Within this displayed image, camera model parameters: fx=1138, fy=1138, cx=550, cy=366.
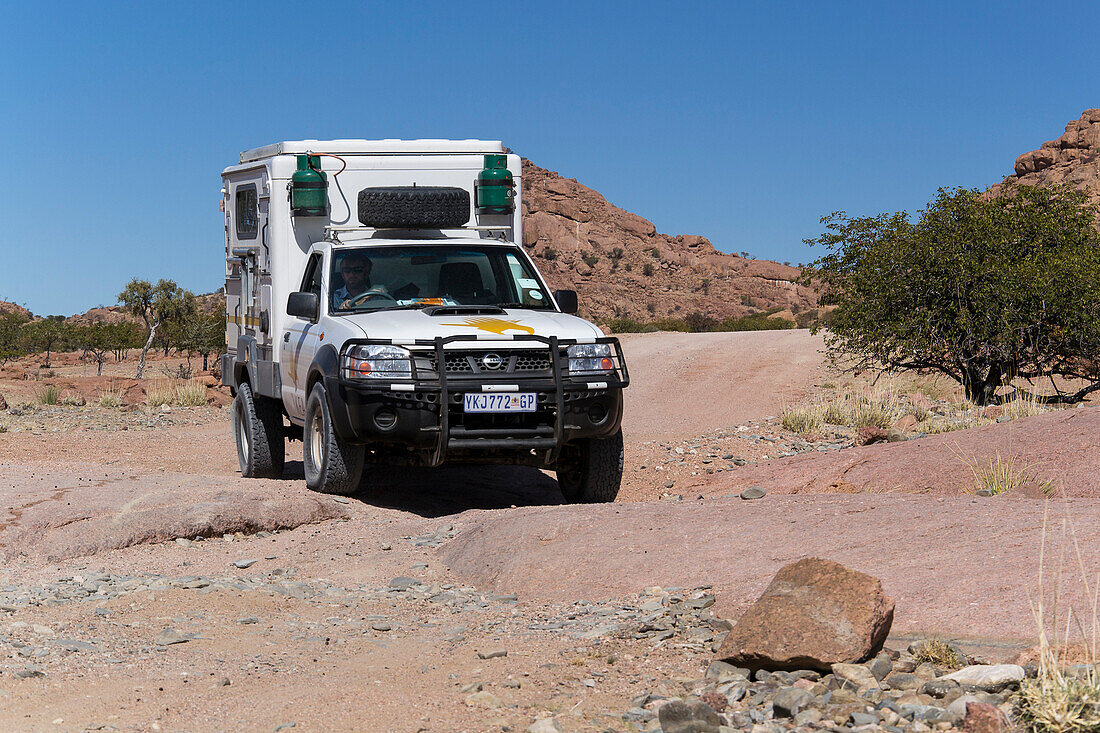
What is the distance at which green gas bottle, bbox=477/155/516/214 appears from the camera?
11008 millimetres

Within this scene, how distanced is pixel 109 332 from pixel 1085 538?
47090 mm

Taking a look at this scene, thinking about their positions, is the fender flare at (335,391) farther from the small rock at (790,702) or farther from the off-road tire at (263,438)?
the small rock at (790,702)

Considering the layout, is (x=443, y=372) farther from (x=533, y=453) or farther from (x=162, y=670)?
(x=162, y=670)

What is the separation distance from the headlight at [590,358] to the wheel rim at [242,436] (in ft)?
15.5

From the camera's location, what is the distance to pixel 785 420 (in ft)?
51.4

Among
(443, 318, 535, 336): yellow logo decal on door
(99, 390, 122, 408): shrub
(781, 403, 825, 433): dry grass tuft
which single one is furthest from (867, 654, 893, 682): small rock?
(99, 390, 122, 408): shrub

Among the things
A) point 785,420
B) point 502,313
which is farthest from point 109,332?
point 502,313

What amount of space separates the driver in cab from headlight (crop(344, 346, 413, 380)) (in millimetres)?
1270

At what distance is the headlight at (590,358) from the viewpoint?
9.12 metres

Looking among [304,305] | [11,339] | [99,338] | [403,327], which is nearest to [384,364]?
[403,327]

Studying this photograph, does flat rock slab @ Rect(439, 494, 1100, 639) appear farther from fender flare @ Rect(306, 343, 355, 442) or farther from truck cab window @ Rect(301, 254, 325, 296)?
truck cab window @ Rect(301, 254, 325, 296)

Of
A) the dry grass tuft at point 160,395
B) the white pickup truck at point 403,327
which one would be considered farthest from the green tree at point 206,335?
the white pickup truck at point 403,327

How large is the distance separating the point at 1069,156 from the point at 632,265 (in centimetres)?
2939

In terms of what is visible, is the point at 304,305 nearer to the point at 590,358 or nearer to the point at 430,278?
the point at 430,278
